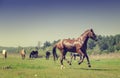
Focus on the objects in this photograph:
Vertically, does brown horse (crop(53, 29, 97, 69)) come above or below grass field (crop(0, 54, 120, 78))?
above

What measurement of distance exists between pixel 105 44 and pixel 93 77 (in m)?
126

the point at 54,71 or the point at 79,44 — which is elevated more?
the point at 79,44

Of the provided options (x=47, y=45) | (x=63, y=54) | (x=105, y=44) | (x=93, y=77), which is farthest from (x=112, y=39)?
(x=93, y=77)

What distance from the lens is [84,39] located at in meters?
28.3

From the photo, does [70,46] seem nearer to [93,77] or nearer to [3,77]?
[93,77]

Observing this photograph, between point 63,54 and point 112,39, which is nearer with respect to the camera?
point 63,54

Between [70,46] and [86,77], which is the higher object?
[70,46]

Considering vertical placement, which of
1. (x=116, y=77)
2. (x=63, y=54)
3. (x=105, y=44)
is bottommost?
(x=116, y=77)

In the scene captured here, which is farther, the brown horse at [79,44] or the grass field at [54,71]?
the brown horse at [79,44]

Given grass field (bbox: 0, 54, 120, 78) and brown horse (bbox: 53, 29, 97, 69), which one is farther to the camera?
brown horse (bbox: 53, 29, 97, 69)

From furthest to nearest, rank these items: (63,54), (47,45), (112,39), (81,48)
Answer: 1. (47,45)
2. (112,39)
3. (63,54)
4. (81,48)

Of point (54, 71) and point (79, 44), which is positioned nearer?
point (54, 71)

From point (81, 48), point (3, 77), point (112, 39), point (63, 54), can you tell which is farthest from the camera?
point (112, 39)

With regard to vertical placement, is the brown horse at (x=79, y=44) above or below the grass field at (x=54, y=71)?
above
